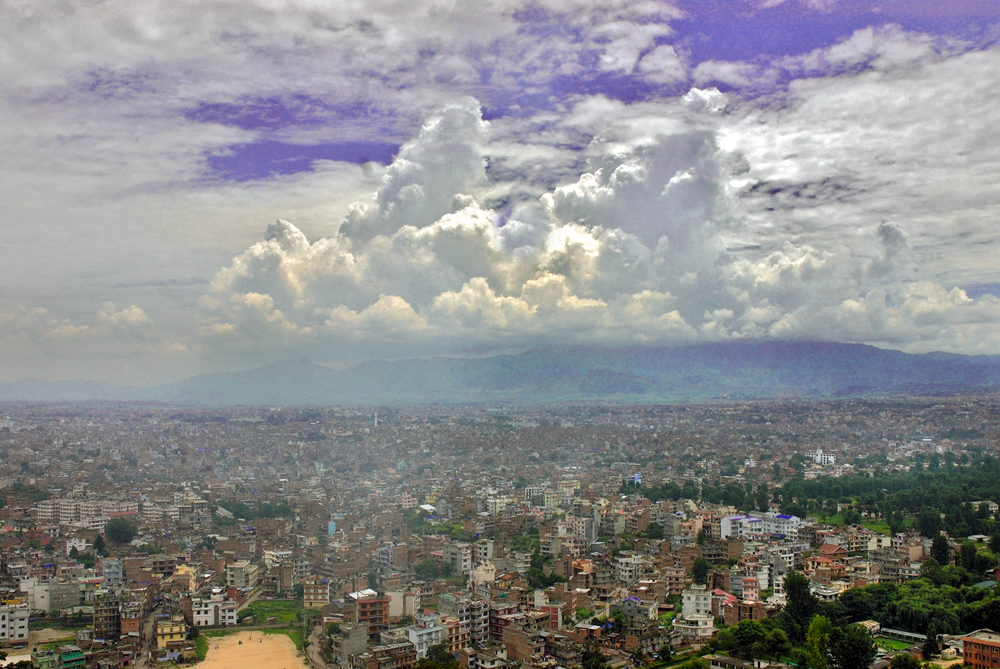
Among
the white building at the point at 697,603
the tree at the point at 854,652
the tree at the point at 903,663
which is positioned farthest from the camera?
the white building at the point at 697,603

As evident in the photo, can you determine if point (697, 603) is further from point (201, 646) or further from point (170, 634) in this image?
point (170, 634)

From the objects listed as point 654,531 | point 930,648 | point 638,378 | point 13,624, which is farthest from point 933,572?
point 638,378

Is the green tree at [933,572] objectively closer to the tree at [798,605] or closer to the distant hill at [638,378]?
the tree at [798,605]

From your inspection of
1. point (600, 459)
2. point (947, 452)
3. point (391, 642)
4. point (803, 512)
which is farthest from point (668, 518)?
point (947, 452)

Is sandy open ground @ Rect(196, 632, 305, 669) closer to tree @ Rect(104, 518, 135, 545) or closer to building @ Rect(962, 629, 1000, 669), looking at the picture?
tree @ Rect(104, 518, 135, 545)

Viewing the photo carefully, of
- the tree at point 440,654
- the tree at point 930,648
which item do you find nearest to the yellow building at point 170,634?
the tree at point 440,654
